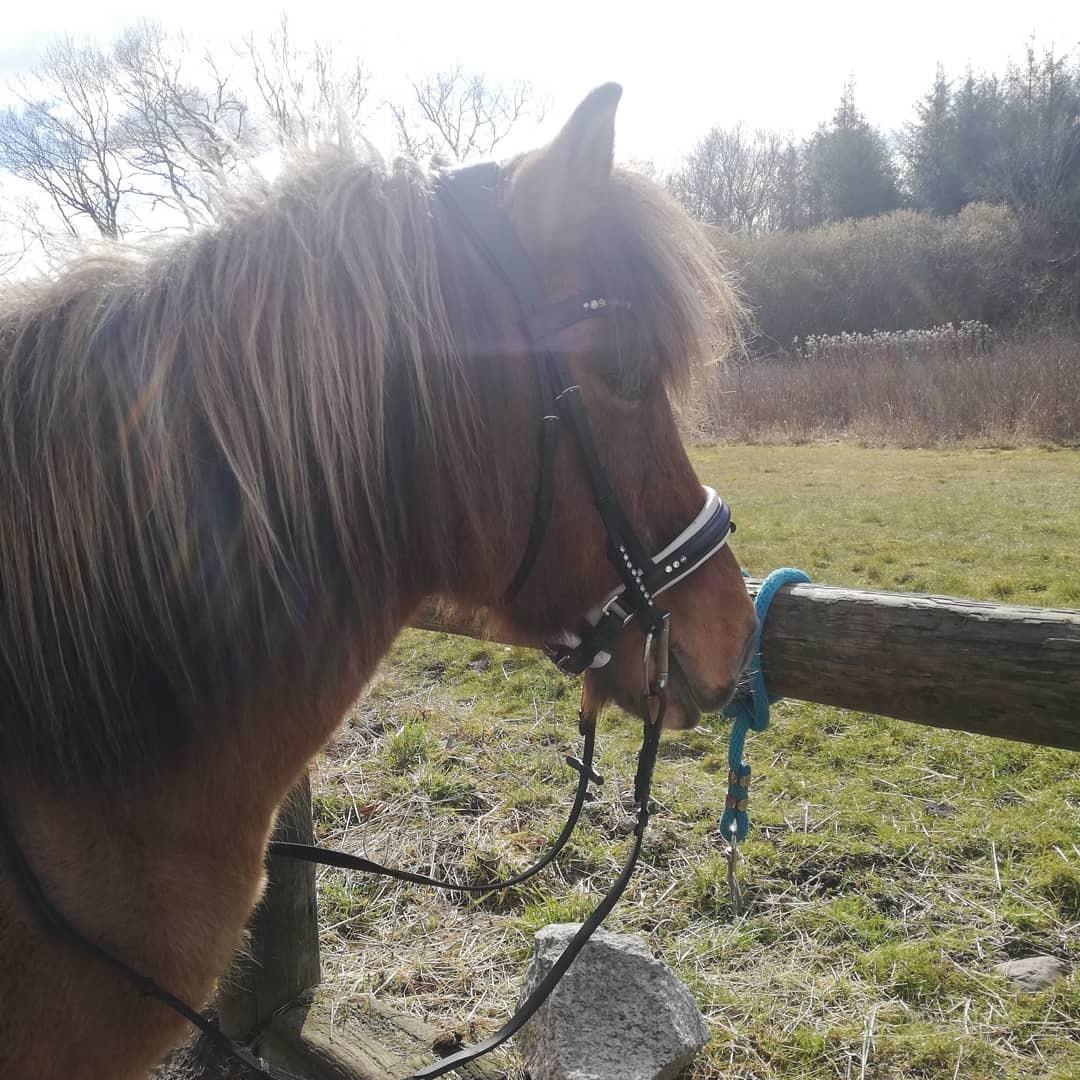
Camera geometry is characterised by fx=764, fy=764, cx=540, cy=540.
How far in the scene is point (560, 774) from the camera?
3980mm

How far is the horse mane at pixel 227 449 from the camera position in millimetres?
1178

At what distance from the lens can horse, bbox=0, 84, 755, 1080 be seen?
46.3 inches

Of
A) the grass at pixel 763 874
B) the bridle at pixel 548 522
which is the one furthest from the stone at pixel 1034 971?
the bridle at pixel 548 522

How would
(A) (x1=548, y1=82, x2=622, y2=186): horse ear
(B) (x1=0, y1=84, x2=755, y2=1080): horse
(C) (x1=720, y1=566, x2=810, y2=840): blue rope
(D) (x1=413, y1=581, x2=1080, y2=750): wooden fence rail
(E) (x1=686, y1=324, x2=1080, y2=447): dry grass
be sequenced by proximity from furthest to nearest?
(E) (x1=686, y1=324, x2=1080, y2=447): dry grass, (C) (x1=720, y1=566, x2=810, y2=840): blue rope, (D) (x1=413, y1=581, x2=1080, y2=750): wooden fence rail, (A) (x1=548, y1=82, x2=622, y2=186): horse ear, (B) (x1=0, y1=84, x2=755, y2=1080): horse

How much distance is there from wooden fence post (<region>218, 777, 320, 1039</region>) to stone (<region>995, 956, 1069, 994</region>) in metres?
2.38

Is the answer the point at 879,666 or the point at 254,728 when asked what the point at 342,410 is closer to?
the point at 254,728

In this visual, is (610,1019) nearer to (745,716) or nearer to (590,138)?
(745,716)

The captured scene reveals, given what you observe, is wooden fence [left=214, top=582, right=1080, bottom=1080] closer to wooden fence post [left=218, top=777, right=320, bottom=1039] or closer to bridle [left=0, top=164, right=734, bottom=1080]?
wooden fence post [left=218, top=777, right=320, bottom=1039]

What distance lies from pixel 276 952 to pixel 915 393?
15.4m

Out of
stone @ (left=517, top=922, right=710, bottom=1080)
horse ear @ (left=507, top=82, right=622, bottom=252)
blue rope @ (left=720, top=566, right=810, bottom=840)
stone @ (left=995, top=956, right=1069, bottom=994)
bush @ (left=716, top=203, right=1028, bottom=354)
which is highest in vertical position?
bush @ (left=716, top=203, right=1028, bottom=354)

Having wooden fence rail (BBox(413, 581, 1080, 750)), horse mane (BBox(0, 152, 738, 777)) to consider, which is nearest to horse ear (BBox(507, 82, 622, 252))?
horse mane (BBox(0, 152, 738, 777))

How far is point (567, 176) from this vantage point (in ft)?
4.61

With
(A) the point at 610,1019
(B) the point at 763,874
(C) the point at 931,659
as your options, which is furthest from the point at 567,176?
(B) the point at 763,874

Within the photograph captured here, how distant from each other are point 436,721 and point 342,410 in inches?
141
